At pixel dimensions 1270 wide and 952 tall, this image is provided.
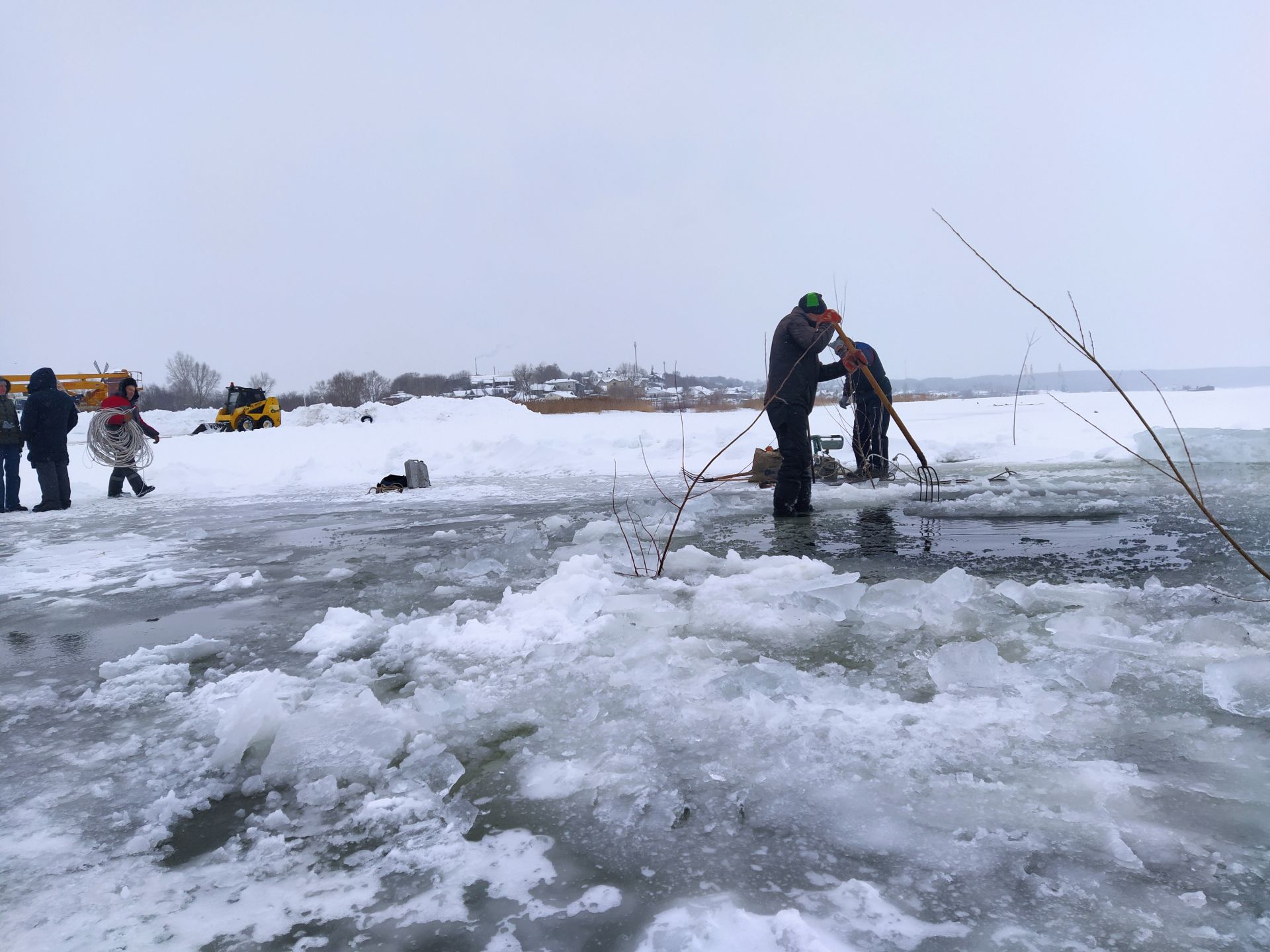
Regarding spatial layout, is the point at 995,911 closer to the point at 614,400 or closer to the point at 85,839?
the point at 85,839

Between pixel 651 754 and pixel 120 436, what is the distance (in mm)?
11260

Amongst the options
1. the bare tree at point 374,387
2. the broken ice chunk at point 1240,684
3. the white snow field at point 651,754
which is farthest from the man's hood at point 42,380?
the bare tree at point 374,387

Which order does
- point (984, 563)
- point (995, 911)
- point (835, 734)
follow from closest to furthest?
point (995, 911) → point (835, 734) → point (984, 563)

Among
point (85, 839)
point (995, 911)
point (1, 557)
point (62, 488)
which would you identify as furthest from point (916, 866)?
point (62, 488)

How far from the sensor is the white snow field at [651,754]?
1615 millimetres

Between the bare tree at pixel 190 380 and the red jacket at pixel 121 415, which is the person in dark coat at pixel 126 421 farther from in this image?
the bare tree at pixel 190 380

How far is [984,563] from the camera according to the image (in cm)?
477

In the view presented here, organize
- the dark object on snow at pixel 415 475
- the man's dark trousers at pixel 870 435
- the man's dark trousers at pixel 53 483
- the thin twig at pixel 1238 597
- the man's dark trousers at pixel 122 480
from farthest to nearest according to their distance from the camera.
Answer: the dark object on snow at pixel 415 475, the man's dark trousers at pixel 122 480, the man's dark trousers at pixel 53 483, the man's dark trousers at pixel 870 435, the thin twig at pixel 1238 597

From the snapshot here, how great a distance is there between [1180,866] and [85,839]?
2.60m

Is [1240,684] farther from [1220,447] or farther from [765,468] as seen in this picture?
[1220,447]

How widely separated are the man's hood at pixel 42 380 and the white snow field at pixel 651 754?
19.0 ft

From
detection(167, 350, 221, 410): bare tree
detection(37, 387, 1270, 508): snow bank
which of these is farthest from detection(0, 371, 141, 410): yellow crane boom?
detection(167, 350, 221, 410): bare tree

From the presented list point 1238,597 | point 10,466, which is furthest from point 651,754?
point 10,466

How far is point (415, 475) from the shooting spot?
36.8 ft
